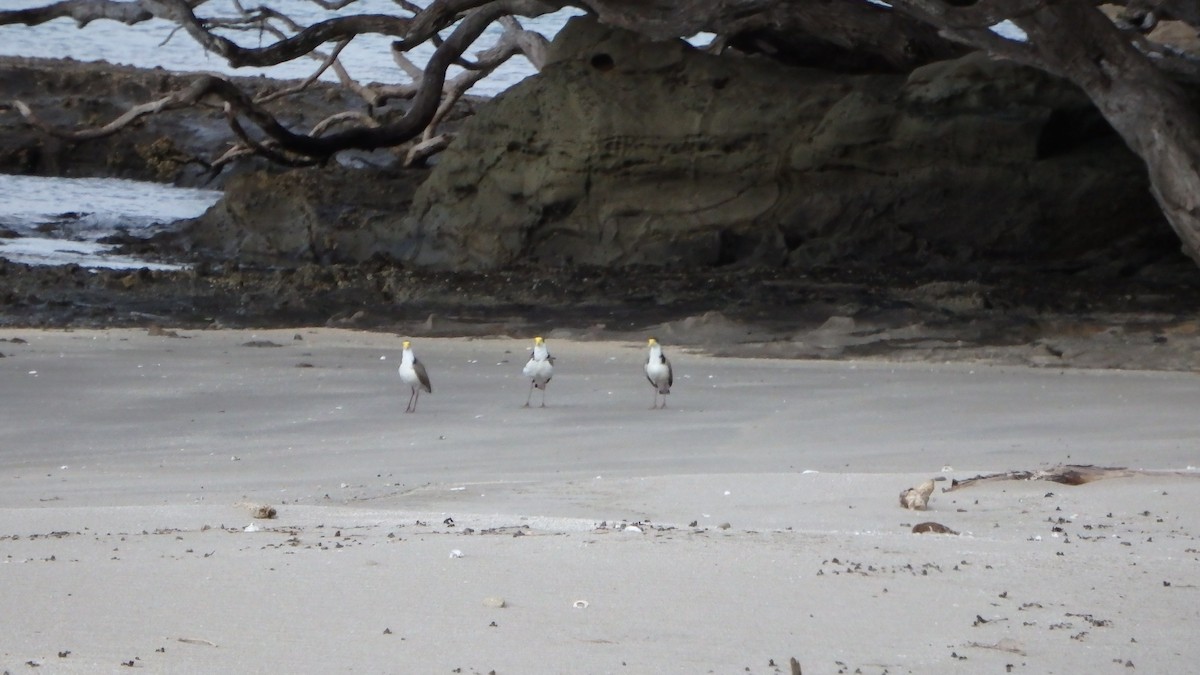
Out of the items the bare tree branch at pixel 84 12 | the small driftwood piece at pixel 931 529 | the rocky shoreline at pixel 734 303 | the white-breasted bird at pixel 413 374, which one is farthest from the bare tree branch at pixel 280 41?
the small driftwood piece at pixel 931 529

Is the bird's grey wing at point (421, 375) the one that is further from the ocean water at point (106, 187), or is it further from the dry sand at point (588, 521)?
the ocean water at point (106, 187)

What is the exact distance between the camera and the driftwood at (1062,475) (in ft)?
21.6

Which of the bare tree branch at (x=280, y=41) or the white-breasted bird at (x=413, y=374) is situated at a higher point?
the bare tree branch at (x=280, y=41)

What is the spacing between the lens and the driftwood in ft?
21.6

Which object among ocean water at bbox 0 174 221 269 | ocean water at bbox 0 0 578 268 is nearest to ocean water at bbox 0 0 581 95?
ocean water at bbox 0 0 578 268

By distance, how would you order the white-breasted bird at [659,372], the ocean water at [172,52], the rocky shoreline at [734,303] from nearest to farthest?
1. the white-breasted bird at [659,372]
2. the rocky shoreline at [734,303]
3. the ocean water at [172,52]

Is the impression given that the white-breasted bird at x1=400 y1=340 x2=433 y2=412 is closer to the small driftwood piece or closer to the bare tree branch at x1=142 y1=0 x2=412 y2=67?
the small driftwood piece

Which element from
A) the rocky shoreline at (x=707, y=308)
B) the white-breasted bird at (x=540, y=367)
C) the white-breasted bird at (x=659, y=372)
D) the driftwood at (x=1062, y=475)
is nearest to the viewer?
the driftwood at (x=1062, y=475)

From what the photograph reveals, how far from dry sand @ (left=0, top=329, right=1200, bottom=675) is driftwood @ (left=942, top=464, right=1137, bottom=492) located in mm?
90

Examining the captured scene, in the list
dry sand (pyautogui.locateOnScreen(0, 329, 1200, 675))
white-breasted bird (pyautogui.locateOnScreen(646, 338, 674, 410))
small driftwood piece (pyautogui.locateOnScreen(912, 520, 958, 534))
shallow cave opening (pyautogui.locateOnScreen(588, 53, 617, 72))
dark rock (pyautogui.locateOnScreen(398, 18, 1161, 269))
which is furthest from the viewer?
shallow cave opening (pyautogui.locateOnScreen(588, 53, 617, 72))

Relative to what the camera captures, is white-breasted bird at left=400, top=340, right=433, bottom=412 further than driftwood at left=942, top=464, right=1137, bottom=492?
Yes

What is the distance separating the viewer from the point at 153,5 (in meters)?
16.9

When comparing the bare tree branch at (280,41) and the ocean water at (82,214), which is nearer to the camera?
the bare tree branch at (280,41)

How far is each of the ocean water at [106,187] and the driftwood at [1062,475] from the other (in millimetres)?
13906
